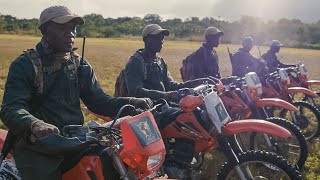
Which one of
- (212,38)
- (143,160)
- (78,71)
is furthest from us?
(212,38)

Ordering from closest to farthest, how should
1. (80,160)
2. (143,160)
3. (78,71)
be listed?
(143,160) < (80,160) < (78,71)

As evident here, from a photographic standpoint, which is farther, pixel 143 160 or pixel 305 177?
pixel 305 177

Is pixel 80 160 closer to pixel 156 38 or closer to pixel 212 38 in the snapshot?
pixel 156 38

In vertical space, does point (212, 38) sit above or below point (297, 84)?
above

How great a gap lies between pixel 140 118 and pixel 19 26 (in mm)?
70623

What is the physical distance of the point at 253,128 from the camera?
15.3 feet

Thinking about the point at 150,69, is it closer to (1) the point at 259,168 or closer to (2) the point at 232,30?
(1) the point at 259,168

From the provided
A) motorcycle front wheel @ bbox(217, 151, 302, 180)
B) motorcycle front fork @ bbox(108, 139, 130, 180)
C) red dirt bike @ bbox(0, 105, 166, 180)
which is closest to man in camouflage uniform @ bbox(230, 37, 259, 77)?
motorcycle front wheel @ bbox(217, 151, 302, 180)

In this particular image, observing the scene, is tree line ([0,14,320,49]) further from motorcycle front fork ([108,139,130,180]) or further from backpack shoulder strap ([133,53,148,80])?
motorcycle front fork ([108,139,130,180])

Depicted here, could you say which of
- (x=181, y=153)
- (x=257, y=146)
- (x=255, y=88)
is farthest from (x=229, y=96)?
(x=181, y=153)

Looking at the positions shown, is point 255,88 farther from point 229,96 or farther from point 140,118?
point 140,118

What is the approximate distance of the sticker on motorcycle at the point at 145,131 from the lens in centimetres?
264

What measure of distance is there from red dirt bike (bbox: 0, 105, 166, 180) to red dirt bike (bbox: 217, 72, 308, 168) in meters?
2.84

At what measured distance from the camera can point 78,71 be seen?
148 inches
